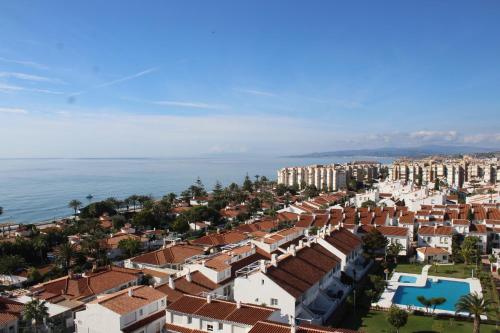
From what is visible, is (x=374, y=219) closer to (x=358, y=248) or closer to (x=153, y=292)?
(x=358, y=248)

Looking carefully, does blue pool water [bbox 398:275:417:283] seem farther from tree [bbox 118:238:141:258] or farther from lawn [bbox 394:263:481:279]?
tree [bbox 118:238:141:258]

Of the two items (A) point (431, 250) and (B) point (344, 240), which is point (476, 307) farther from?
(A) point (431, 250)

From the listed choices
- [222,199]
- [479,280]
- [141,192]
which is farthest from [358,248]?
[141,192]

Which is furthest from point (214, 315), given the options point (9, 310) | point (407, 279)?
point (407, 279)

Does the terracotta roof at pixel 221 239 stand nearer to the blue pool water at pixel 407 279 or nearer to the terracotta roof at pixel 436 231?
the blue pool water at pixel 407 279

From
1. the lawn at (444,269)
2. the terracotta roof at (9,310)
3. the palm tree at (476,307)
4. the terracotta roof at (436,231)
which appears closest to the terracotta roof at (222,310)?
the terracotta roof at (9,310)

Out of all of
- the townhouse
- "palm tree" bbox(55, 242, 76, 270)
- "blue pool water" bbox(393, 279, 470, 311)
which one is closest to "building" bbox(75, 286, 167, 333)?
the townhouse
